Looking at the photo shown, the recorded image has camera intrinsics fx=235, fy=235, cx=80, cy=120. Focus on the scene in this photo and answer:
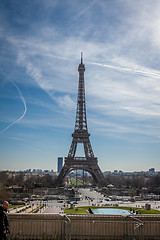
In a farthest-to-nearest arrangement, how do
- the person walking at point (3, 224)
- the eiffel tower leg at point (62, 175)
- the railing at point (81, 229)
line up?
the eiffel tower leg at point (62, 175), the railing at point (81, 229), the person walking at point (3, 224)

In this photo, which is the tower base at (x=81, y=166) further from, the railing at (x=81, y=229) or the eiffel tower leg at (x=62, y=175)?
the railing at (x=81, y=229)

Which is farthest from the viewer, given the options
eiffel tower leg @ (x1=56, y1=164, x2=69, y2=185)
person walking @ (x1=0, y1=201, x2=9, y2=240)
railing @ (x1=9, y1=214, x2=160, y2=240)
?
eiffel tower leg @ (x1=56, y1=164, x2=69, y2=185)

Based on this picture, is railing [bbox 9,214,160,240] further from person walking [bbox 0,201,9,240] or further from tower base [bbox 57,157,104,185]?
tower base [bbox 57,157,104,185]

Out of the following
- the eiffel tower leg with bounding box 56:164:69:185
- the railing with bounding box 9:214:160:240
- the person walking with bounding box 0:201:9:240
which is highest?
the person walking with bounding box 0:201:9:240

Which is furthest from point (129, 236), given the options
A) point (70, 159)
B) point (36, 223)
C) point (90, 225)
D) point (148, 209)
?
point (70, 159)

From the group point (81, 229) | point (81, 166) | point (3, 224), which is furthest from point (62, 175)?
point (3, 224)

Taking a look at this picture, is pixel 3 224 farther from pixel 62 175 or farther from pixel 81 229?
pixel 62 175

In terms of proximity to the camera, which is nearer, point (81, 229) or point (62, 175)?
point (81, 229)

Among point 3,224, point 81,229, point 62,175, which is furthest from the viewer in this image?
point 62,175

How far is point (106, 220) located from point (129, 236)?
112cm

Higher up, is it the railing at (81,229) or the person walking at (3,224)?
the person walking at (3,224)

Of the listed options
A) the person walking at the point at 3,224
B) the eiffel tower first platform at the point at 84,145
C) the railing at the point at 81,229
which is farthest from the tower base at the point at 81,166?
the person walking at the point at 3,224

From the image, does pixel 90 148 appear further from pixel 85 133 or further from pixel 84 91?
pixel 84 91

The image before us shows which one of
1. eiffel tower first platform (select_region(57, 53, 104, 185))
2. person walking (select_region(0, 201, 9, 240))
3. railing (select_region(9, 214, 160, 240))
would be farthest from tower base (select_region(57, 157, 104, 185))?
person walking (select_region(0, 201, 9, 240))
